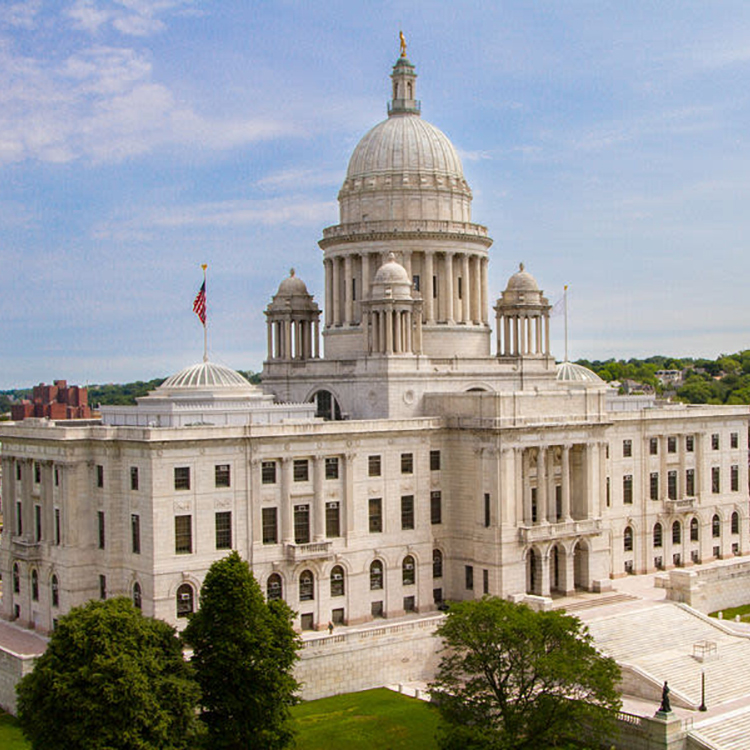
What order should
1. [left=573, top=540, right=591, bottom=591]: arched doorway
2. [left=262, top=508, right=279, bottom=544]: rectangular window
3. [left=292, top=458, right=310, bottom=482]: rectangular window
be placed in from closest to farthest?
1. [left=262, top=508, right=279, bottom=544]: rectangular window
2. [left=292, top=458, right=310, bottom=482]: rectangular window
3. [left=573, top=540, right=591, bottom=591]: arched doorway

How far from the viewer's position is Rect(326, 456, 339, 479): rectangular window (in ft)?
232

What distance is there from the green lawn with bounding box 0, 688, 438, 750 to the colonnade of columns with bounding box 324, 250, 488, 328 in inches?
1361

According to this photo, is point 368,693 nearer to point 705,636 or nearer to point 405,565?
point 405,565

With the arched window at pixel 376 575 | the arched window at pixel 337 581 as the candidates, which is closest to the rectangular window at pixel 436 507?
the arched window at pixel 376 575

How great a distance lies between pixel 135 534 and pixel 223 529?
5295mm

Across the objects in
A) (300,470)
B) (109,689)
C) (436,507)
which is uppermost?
(300,470)

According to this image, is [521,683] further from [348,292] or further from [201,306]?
[348,292]

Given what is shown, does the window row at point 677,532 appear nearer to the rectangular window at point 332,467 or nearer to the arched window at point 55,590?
the rectangular window at point 332,467

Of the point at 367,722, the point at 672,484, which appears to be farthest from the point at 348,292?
the point at 367,722

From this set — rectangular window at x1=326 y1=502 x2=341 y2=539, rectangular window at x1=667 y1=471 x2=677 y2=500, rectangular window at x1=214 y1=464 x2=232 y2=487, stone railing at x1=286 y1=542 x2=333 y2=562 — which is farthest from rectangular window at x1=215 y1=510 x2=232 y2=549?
rectangular window at x1=667 y1=471 x2=677 y2=500

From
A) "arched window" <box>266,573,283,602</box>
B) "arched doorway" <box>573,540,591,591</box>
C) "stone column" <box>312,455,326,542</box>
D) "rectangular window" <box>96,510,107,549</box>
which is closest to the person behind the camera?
"rectangular window" <box>96,510,107,549</box>

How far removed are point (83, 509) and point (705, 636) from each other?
1605 inches

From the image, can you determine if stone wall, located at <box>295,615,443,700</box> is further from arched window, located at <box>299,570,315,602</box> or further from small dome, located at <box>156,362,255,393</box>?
small dome, located at <box>156,362,255,393</box>

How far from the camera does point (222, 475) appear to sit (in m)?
66.6
